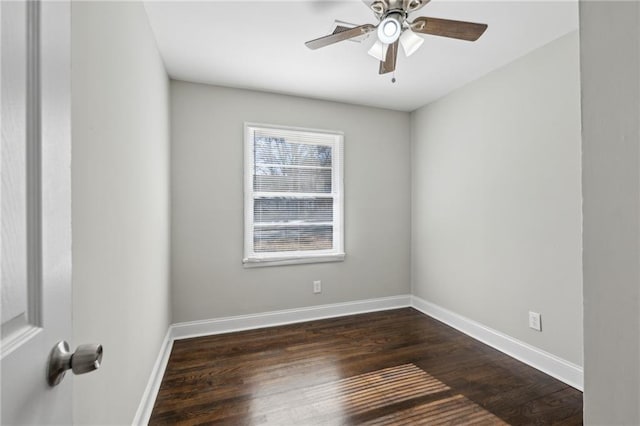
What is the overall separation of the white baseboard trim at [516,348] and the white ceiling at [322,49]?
2350 millimetres

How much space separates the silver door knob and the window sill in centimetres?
257

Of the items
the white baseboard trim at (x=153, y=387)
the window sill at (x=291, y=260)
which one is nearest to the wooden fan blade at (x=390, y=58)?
the window sill at (x=291, y=260)

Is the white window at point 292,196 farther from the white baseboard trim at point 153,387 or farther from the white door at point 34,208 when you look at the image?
the white door at point 34,208

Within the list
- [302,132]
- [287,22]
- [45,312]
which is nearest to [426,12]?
[287,22]

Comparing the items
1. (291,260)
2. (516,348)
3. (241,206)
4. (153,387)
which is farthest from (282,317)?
(516,348)

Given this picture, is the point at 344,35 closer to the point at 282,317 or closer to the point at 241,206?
the point at 241,206

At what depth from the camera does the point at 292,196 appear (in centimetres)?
333

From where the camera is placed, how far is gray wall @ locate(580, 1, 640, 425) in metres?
0.44

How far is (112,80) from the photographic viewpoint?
127 centimetres

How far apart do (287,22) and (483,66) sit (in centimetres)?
177

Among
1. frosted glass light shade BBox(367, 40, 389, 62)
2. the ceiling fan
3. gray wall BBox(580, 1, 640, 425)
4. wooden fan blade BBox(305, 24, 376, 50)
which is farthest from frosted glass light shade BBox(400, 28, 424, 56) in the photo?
gray wall BBox(580, 1, 640, 425)

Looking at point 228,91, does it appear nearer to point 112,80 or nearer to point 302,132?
point 302,132

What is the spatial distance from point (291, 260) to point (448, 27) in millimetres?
2450

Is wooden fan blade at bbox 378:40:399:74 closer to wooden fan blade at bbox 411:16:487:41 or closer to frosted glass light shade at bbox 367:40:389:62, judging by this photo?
frosted glass light shade at bbox 367:40:389:62
